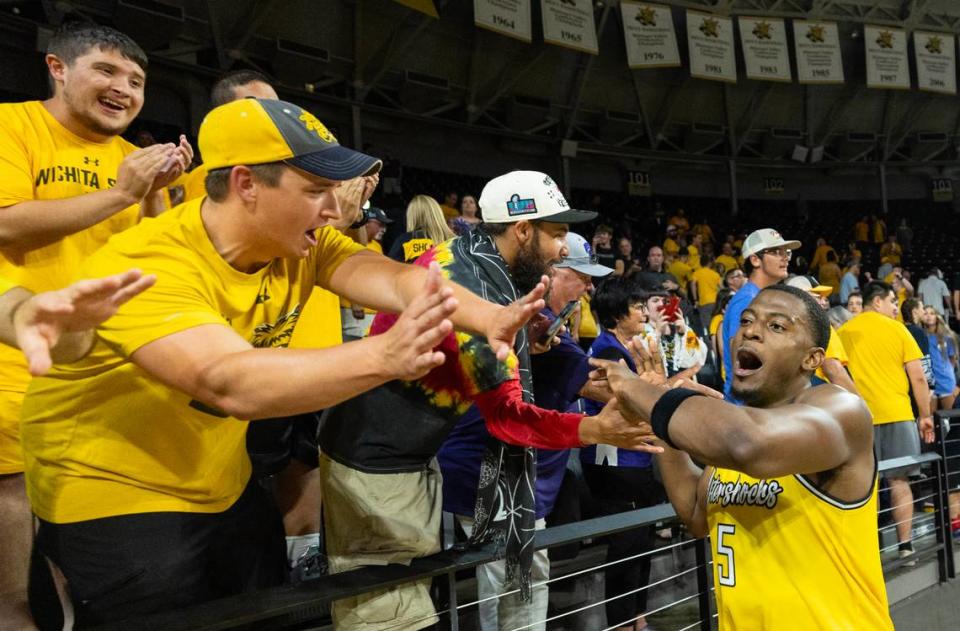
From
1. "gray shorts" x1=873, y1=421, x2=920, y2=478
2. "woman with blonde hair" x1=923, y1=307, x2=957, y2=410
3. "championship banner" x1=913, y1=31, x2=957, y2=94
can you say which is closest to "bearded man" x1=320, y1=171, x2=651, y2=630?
"gray shorts" x1=873, y1=421, x2=920, y2=478

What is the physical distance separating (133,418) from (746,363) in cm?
166

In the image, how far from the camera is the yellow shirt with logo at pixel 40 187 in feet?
7.19

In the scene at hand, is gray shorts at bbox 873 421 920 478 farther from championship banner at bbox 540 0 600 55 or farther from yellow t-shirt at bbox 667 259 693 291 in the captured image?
championship banner at bbox 540 0 600 55

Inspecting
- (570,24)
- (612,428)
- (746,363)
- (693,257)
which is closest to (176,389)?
(612,428)

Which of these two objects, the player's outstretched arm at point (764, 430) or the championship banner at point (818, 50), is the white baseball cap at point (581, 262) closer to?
the player's outstretched arm at point (764, 430)

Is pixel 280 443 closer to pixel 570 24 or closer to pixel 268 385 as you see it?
pixel 268 385

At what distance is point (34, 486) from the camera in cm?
191

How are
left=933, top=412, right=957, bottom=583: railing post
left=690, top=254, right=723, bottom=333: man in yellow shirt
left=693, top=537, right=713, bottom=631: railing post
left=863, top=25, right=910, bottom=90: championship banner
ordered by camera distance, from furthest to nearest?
left=863, top=25, right=910, bottom=90: championship banner
left=690, top=254, right=723, bottom=333: man in yellow shirt
left=933, top=412, right=957, bottom=583: railing post
left=693, top=537, right=713, bottom=631: railing post

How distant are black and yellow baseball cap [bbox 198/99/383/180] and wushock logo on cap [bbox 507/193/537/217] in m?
0.93

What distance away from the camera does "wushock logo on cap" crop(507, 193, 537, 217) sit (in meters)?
2.70

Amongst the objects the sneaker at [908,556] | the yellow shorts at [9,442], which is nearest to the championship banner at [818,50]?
the sneaker at [908,556]

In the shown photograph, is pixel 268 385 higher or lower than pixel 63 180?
lower

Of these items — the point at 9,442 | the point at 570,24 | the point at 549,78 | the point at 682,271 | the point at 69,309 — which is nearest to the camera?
the point at 69,309

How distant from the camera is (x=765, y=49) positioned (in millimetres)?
17797
